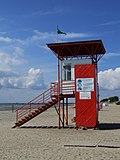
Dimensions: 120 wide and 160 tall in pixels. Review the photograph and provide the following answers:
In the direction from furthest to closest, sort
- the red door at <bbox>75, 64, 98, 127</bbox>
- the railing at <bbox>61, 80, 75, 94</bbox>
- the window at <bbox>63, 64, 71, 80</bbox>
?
the window at <bbox>63, 64, 71, 80</bbox>
the railing at <bbox>61, 80, 75, 94</bbox>
the red door at <bbox>75, 64, 98, 127</bbox>

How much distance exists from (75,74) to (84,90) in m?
1.27

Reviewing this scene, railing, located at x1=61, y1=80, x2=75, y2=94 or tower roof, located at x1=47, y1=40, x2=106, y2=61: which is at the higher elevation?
tower roof, located at x1=47, y1=40, x2=106, y2=61

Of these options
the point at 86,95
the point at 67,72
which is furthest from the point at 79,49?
the point at 86,95

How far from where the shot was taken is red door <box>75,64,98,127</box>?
23.2 m

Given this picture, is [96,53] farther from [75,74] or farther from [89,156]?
[89,156]

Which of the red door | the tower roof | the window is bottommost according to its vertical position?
the red door

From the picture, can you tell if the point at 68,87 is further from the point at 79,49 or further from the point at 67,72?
the point at 79,49

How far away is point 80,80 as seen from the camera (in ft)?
77.0

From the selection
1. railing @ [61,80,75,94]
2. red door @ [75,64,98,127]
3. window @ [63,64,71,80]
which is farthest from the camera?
window @ [63,64,71,80]

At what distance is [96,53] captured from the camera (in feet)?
81.4

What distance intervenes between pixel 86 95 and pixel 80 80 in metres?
1.11

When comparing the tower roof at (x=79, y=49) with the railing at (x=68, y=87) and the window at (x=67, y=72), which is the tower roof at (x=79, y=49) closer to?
the window at (x=67, y=72)

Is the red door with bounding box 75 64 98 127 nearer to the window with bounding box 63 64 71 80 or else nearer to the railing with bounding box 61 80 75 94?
the railing with bounding box 61 80 75 94

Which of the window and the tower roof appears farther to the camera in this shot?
the window
